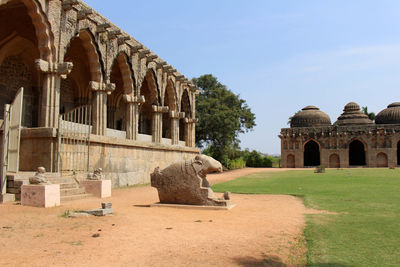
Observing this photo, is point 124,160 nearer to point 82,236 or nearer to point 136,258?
point 82,236

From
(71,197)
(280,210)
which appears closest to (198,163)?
(280,210)

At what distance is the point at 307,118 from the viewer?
144 ft

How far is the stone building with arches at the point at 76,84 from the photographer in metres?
11.6

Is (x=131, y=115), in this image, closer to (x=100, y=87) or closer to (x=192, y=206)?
(x=100, y=87)

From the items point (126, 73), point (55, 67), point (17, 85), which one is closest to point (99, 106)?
point (55, 67)

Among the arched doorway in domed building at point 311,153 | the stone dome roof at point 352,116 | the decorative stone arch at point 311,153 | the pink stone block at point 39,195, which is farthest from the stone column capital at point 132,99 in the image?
the stone dome roof at point 352,116

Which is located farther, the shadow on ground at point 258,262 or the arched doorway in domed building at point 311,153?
the arched doorway in domed building at point 311,153

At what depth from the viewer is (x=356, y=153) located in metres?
42.4

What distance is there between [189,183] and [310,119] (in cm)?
3790

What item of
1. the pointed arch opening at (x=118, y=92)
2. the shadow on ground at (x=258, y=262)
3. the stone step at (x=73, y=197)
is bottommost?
the shadow on ground at (x=258, y=262)

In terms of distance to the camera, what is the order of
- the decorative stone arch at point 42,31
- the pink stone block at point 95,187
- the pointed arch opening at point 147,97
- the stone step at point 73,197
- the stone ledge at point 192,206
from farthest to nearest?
the pointed arch opening at point 147,97 → the decorative stone arch at point 42,31 → the pink stone block at point 95,187 → the stone step at point 73,197 → the stone ledge at point 192,206

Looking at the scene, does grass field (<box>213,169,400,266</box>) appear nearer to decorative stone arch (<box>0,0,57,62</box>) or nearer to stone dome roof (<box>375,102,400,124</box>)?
decorative stone arch (<box>0,0,57,62</box>)

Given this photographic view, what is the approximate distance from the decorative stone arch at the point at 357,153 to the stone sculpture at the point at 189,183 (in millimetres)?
36745

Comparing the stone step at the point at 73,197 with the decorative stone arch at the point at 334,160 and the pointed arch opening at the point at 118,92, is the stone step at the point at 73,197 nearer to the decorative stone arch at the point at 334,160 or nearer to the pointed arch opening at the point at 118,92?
the pointed arch opening at the point at 118,92
